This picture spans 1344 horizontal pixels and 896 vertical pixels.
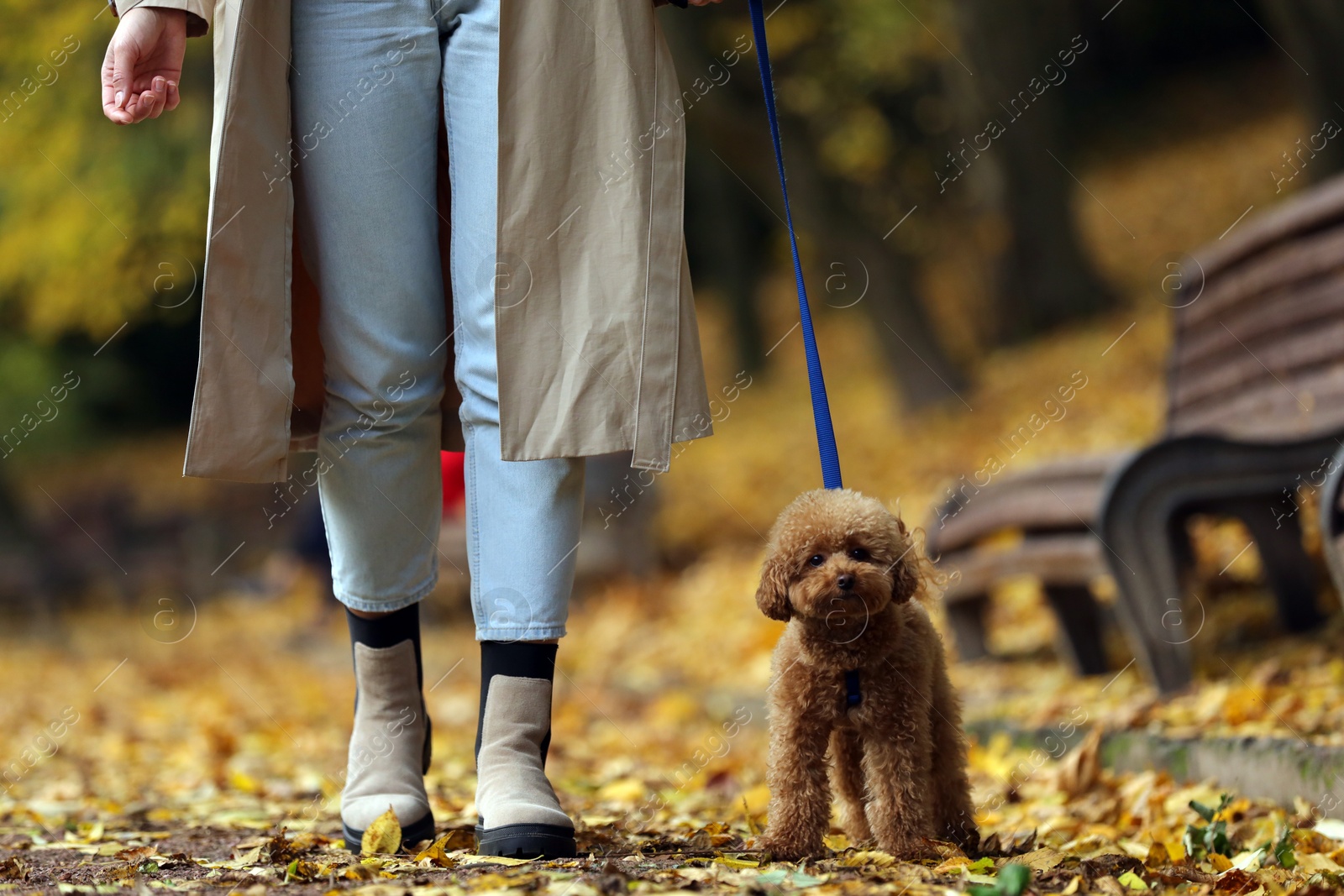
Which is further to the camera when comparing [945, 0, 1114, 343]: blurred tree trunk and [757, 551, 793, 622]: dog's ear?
[945, 0, 1114, 343]: blurred tree trunk

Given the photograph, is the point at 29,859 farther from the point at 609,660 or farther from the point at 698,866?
the point at 609,660

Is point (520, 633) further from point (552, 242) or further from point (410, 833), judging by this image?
point (552, 242)

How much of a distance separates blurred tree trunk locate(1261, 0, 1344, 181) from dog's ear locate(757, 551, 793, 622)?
639 cm

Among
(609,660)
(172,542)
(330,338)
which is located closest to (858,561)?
(330,338)

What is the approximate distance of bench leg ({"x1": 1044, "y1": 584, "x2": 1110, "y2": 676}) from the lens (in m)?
4.31

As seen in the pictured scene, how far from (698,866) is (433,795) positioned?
4.74ft

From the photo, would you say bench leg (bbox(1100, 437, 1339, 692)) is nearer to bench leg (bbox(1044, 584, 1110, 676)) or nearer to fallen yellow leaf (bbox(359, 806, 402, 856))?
bench leg (bbox(1044, 584, 1110, 676))

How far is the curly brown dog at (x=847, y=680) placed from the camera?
82.7 inches

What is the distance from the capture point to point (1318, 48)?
7.63 metres

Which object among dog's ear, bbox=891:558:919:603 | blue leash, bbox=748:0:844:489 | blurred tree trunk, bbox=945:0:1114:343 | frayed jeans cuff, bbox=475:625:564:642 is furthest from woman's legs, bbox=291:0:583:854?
blurred tree trunk, bbox=945:0:1114:343

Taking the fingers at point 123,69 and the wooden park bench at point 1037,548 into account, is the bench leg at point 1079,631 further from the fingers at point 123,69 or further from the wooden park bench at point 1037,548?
the fingers at point 123,69

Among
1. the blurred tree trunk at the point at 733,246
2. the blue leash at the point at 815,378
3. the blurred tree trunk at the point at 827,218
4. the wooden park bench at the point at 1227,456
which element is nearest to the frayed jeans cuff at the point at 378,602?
the blue leash at the point at 815,378

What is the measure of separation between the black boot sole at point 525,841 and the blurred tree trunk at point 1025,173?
32.5ft

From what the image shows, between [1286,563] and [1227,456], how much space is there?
0.57 meters
